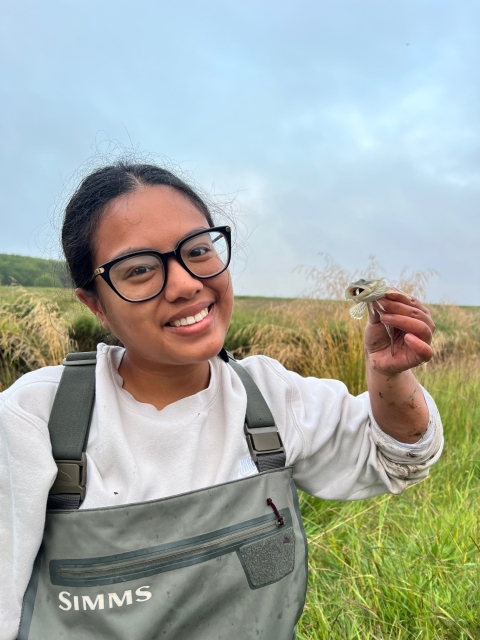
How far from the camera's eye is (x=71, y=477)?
1.39 m

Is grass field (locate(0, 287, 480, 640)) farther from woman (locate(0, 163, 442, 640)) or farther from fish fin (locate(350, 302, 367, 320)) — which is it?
fish fin (locate(350, 302, 367, 320))

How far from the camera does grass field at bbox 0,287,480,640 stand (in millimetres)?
2174

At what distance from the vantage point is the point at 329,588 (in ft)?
8.15

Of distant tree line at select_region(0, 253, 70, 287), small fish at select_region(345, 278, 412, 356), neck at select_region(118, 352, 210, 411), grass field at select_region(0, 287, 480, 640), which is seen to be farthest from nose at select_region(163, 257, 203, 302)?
grass field at select_region(0, 287, 480, 640)

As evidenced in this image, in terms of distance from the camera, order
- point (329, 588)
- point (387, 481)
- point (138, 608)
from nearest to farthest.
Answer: point (138, 608)
point (387, 481)
point (329, 588)

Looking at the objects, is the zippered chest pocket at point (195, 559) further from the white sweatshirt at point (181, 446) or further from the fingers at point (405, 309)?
the fingers at point (405, 309)

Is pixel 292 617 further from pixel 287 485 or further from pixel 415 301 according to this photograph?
pixel 415 301

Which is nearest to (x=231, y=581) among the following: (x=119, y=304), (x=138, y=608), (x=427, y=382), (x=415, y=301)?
(x=138, y=608)

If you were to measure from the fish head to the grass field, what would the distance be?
4.15 ft

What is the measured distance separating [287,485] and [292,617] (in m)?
0.39

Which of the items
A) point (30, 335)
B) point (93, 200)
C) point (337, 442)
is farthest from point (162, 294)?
point (30, 335)

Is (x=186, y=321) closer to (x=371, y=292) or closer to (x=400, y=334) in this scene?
(x=371, y=292)

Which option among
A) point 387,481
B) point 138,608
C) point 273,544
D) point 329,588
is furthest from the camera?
point 329,588

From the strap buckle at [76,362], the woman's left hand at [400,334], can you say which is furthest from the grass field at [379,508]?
the woman's left hand at [400,334]
